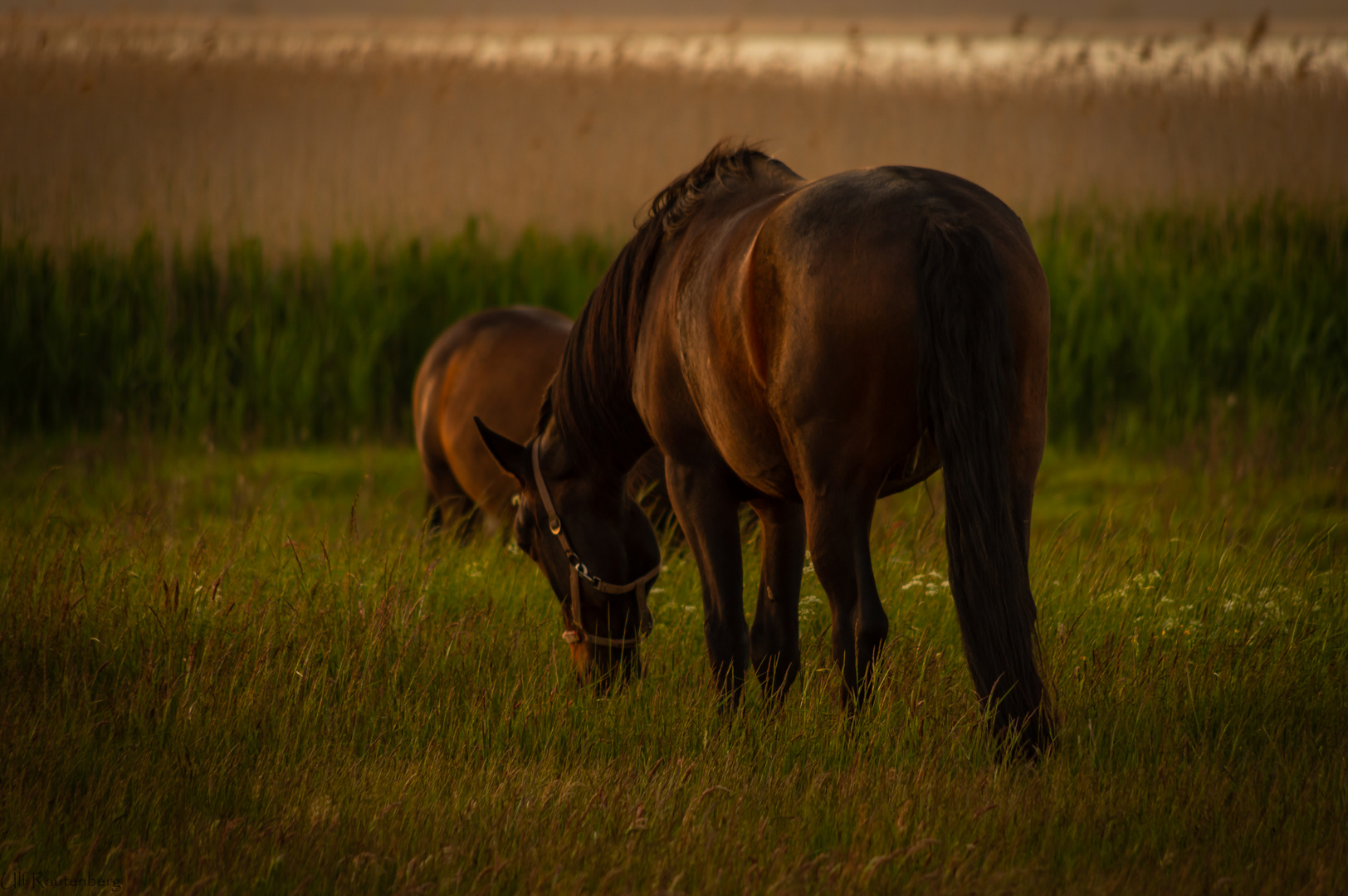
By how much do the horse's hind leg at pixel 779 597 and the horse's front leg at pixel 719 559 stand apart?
0.39 ft

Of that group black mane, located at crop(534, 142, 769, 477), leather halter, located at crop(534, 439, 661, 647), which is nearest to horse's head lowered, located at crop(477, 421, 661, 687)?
leather halter, located at crop(534, 439, 661, 647)

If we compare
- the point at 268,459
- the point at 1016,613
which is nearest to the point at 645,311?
the point at 1016,613

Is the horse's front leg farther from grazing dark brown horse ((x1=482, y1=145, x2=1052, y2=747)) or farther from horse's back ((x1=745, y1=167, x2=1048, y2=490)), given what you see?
horse's back ((x1=745, y1=167, x2=1048, y2=490))

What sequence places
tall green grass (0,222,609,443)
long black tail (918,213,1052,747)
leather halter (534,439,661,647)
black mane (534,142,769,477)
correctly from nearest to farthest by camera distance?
long black tail (918,213,1052,747) → black mane (534,142,769,477) → leather halter (534,439,661,647) → tall green grass (0,222,609,443)

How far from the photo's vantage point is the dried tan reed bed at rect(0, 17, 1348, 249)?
9.95 m

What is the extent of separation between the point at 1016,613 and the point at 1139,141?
30.3 ft

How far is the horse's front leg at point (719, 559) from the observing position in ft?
11.2

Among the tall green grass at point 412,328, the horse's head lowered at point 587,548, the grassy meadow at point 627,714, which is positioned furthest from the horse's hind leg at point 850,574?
the tall green grass at point 412,328

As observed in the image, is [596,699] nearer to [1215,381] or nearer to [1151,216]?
[1215,381]

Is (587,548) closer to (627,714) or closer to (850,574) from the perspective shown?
(627,714)

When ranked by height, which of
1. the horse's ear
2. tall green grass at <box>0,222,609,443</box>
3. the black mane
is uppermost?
the black mane

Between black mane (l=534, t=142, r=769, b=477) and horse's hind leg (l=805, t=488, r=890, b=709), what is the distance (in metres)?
1.19

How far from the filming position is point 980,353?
8.31ft

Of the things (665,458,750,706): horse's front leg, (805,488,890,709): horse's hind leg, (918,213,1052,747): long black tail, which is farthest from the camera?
(665,458,750,706): horse's front leg
